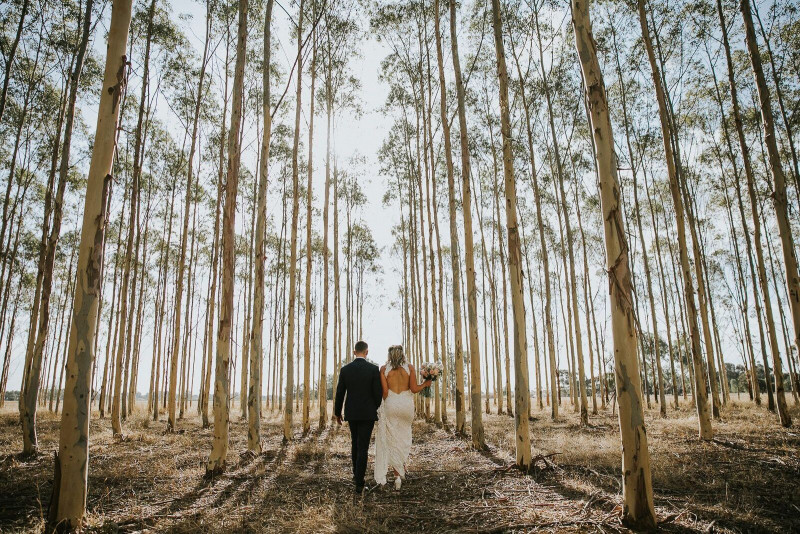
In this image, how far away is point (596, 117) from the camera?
3.35 metres

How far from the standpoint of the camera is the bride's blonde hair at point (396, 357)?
5250 millimetres

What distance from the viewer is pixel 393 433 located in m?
5.02

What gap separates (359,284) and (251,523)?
61.0ft

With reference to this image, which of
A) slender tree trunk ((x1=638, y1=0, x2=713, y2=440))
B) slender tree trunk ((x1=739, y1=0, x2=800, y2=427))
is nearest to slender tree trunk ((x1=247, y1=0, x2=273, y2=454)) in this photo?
slender tree trunk ((x1=638, y1=0, x2=713, y2=440))

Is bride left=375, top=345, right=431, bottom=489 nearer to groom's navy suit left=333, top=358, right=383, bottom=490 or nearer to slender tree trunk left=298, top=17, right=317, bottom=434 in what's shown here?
groom's navy suit left=333, top=358, right=383, bottom=490

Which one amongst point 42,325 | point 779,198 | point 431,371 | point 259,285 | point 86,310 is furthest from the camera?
point 259,285

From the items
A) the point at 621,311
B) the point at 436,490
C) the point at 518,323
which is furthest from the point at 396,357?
the point at 621,311

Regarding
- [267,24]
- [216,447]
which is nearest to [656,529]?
[216,447]

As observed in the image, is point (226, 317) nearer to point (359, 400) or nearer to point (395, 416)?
point (359, 400)

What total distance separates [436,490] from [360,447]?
1010 mm

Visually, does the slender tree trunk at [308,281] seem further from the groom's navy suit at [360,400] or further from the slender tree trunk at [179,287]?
the groom's navy suit at [360,400]

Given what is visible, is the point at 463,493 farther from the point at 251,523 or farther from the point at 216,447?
the point at 216,447

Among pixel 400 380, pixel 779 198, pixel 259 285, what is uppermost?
pixel 779 198

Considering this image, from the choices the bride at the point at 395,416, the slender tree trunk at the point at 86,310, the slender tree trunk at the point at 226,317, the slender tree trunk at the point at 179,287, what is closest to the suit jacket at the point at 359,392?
the bride at the point at 395,416
